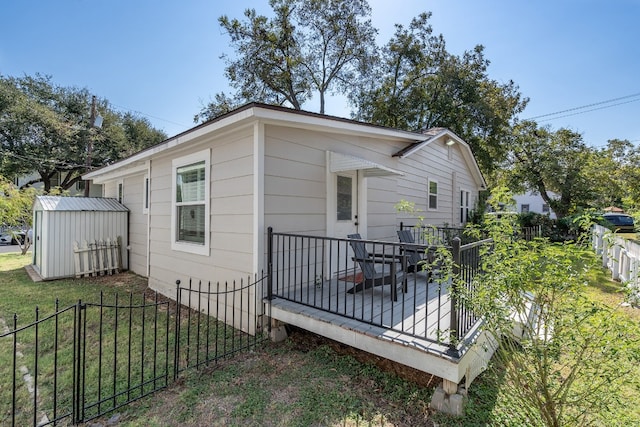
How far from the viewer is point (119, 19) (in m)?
9.27

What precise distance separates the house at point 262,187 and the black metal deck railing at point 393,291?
0.79ft

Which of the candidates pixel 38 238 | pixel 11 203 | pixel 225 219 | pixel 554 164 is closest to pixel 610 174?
pixel 554 164

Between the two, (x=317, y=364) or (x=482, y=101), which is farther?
(x=482, y=101)

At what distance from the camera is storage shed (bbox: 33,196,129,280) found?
7.47 m

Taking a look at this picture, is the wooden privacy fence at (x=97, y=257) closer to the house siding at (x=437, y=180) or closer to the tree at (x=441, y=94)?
the house siding at (x=437, y=180)

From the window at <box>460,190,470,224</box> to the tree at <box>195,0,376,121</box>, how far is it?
10828mm

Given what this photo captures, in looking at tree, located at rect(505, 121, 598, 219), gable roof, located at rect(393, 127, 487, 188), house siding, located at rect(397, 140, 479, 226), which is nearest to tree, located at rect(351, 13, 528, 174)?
tree, located at rect(505, 121, 598, 219)

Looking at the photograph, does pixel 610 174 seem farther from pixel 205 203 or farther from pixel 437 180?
pixel 205 203

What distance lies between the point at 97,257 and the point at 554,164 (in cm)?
2086

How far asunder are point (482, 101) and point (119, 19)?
15.5 m

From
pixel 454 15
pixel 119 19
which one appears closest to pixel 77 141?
pixel 119 19

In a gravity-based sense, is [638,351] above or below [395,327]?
above

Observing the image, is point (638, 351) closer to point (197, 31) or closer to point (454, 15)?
point (454, 15)

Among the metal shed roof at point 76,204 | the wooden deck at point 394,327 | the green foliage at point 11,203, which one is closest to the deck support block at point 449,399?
the wooden deck at point 394,327
